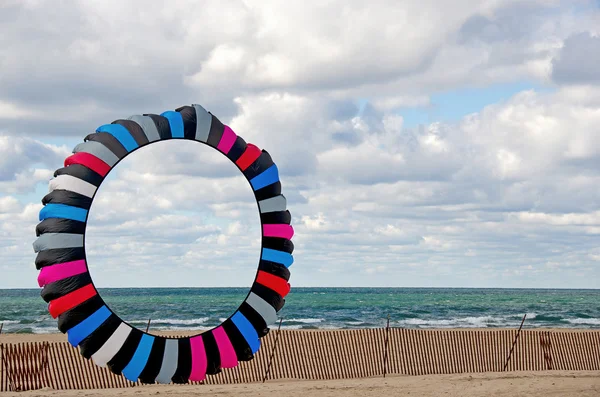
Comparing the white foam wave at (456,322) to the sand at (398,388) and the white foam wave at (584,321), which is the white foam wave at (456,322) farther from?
the sand at (398,388)

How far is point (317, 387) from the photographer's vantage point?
17.9 meters

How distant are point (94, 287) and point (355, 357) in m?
11.2

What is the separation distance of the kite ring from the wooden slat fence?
8.02 m

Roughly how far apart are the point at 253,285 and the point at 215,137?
2240 millimetres

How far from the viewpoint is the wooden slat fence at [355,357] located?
18.1 metres

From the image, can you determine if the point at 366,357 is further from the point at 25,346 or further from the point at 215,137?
the point at 215,137

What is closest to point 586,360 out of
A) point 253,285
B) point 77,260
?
point 253,285

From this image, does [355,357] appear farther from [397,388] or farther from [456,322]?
[456,322]

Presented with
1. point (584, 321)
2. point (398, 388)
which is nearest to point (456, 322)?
point (584, 321)

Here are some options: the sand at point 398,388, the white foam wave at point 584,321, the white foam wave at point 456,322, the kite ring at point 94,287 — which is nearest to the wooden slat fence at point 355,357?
the sand at point 398,388

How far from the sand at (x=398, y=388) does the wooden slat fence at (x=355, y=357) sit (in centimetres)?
60

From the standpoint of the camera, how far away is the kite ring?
33.2 feet

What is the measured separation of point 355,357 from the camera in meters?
20.2

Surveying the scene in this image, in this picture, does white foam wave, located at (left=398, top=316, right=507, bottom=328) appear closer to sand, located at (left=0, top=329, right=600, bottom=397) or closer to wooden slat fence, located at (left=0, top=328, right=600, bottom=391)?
wooden slat fence, located at (left=0, top=328, right=600, bottom=391)
